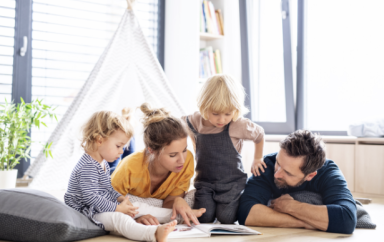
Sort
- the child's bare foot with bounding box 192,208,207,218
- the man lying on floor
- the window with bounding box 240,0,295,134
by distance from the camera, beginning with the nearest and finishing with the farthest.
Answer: the man lying on floor, the child's bare foot with bounding box 192,208,207,218, the window with bounding box 240,0,295,134

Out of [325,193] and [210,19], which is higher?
[210,19]

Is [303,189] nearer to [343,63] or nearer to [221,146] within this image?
[221,146]

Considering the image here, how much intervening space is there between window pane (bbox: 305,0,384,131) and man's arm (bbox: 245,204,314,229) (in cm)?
131

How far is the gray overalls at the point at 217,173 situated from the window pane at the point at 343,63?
1258 millimetres

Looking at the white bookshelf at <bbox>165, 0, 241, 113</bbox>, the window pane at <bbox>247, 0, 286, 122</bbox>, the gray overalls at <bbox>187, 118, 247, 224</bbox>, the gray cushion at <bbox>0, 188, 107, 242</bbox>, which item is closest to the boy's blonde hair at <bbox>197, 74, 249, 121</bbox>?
the gray overalls at <bbox>187, 118, 247, 224</bbox>

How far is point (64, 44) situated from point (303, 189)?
2.21 meters

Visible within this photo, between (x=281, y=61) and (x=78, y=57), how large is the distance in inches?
66.4

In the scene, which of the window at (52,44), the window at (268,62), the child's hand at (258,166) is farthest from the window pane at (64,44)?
the child's hand at (258,166)

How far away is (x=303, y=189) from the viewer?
1.58 meters

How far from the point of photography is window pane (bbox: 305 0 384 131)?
8.61 feet

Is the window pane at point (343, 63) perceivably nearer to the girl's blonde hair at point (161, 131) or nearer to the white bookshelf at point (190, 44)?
the white bookshelf at point (190, 44)

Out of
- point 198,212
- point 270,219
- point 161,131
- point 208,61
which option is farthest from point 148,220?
point 208,61

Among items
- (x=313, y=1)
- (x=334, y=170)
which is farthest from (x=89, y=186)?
(x=313, y=1)

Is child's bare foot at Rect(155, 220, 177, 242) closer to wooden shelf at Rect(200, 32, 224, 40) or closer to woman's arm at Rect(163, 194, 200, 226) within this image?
woman's arm at Rect(163, 194, 200, 226)
